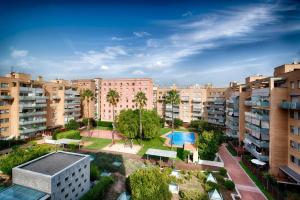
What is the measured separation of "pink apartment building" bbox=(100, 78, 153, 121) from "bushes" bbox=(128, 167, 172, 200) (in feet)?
197

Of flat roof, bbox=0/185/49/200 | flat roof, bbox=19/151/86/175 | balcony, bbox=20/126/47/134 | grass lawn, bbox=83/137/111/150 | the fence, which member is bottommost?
the fence

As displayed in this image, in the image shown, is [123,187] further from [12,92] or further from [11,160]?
[12,92]

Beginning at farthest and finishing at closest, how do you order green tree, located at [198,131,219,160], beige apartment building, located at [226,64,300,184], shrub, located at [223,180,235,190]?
green tree, located at [198,131,219,160], beige apartment building, located at [226,64,300,184], shrub, located at [223,180,235,190]

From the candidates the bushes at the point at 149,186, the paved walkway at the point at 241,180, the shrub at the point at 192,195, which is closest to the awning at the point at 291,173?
the paved walkway at the point at 241,180

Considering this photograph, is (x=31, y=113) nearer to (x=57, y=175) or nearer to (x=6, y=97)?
(x=6, y=97)

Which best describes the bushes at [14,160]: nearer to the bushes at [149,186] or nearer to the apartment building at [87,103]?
the bushes at [149,186]

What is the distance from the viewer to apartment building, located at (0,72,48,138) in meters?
50.4

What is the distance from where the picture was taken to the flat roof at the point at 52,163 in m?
23.5

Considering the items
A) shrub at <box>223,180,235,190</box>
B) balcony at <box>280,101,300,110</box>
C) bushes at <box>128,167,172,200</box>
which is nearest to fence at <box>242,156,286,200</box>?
shrub at <box>223,180,235,190</box>

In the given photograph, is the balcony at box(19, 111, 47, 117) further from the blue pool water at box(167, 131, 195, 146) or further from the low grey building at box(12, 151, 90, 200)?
the blue pool water at box(167, 131, 195, 146)

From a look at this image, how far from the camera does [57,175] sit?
21.9 m

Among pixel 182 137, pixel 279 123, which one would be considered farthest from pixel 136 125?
pixel 279 123

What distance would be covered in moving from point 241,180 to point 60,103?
210 ft

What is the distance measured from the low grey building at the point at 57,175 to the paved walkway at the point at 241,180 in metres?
24.4
